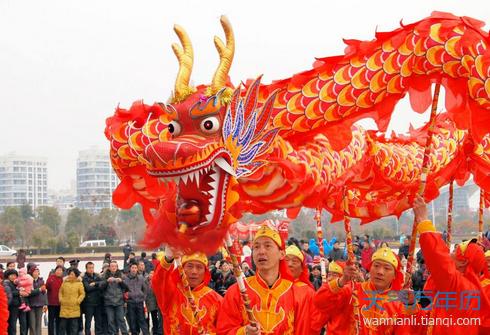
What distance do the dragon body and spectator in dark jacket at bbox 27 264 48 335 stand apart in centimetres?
523

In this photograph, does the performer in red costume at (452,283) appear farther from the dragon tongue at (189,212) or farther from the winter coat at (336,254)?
the winter coat at (336,254)

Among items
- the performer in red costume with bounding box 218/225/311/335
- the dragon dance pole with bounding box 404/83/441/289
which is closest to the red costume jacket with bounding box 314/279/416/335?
the performer in red costume with bounding box 218/225/311/335

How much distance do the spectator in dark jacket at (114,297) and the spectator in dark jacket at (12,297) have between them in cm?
106

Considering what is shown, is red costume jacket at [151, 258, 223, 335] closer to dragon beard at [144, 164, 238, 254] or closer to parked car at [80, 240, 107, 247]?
dragon beard at [144, 164, 238, 254]

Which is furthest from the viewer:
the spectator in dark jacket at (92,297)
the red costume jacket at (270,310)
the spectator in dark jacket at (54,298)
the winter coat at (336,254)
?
the winter coat at (336,254)

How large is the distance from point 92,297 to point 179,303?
497 centimetres

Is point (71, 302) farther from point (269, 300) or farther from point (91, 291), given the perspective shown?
point (269, 300)

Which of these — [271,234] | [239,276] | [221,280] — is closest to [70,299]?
[221,280]

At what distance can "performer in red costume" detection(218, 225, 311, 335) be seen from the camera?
15.0 ft

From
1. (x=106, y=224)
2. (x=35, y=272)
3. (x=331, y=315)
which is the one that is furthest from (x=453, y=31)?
(x=106, y=224)

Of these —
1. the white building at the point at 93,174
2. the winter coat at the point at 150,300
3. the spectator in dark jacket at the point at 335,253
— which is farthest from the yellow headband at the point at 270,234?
the white building at the point at 93,174

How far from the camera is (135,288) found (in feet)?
34.3

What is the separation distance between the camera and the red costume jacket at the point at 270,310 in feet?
14.9

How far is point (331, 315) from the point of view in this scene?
4.99 m
